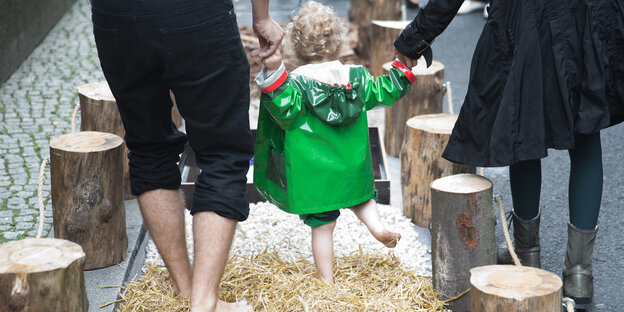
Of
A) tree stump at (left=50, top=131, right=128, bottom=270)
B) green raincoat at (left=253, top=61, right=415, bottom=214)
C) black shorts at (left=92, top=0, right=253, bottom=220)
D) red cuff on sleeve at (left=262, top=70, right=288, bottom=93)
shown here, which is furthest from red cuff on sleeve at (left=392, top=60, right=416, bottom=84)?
tree stump at (left=50, top=131, right=128, bottom=270)

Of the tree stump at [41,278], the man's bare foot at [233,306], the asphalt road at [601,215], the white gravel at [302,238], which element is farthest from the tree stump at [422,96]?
the tree stump at [41,278]

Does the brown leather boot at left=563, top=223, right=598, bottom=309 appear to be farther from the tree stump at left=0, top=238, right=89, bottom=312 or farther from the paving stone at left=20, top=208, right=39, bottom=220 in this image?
the paving stone at left=20, top=208, right=39, bottom=220

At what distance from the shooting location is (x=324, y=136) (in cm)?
317

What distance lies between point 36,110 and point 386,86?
3.27m

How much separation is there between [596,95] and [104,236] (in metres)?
2.08

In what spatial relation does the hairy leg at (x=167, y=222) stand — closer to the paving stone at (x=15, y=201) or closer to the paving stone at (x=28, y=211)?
the paving stone at (x=28, y=211)

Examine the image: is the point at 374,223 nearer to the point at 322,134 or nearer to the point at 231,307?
the point at 322,134

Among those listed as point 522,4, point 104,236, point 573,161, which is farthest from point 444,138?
point 104,236

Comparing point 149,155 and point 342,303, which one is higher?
point 149,155

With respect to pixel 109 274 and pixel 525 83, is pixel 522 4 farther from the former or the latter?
pixel 109 274

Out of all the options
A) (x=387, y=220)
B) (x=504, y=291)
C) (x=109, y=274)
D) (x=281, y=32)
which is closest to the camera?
(x=504, y=291)

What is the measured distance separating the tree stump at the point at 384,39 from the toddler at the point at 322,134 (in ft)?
8.52

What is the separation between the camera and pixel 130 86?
2705mm

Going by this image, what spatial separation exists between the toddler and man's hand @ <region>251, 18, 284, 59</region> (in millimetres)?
200
